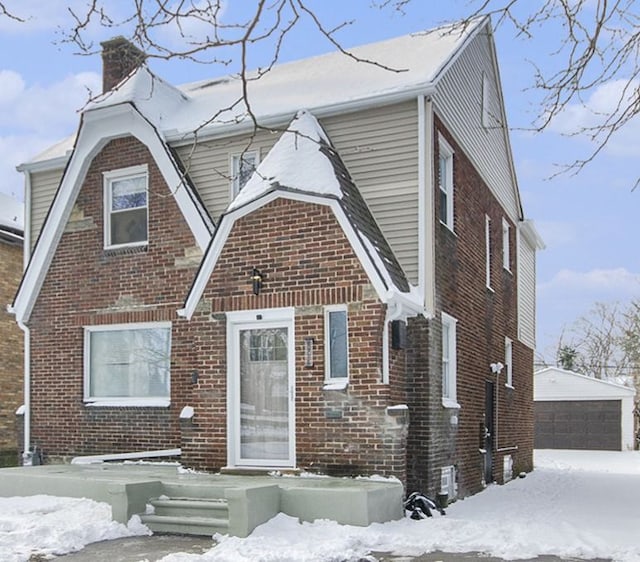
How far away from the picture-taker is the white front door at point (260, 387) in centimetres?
1088

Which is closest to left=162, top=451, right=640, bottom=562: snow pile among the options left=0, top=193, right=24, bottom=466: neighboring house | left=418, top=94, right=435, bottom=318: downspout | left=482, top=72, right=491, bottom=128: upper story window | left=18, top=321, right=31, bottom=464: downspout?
left=418, top=94, right=435, bottom=318: downspout

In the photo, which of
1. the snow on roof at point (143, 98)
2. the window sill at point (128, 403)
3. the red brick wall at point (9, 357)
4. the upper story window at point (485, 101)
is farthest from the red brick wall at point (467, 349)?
the red brick wall at point (9, 357)

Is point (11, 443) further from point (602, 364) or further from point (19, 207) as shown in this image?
point (602, 364)

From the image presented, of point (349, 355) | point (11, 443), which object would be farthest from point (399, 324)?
point (11, 443)

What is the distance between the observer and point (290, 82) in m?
13.8

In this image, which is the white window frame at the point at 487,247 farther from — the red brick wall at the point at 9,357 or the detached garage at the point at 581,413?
the detached garage at the point at 581,413

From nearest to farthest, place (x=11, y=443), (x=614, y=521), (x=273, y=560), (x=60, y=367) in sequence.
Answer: (x=273, y=560) < (x=614, y=521) < (x=60, y=367) < (x=11, y=443)

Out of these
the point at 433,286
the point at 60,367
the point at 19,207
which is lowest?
the point at 60,367

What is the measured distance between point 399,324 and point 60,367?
6.53 meters

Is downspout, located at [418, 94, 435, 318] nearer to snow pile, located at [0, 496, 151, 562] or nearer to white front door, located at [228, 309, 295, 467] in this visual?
white front door, located at [228, 309, 295, 467]

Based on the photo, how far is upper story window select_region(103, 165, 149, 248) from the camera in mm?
13242

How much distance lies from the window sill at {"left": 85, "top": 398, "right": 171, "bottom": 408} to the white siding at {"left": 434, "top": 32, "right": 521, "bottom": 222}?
6300mm

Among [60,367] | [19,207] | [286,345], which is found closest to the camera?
[286,345]

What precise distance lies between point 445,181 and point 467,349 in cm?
290
